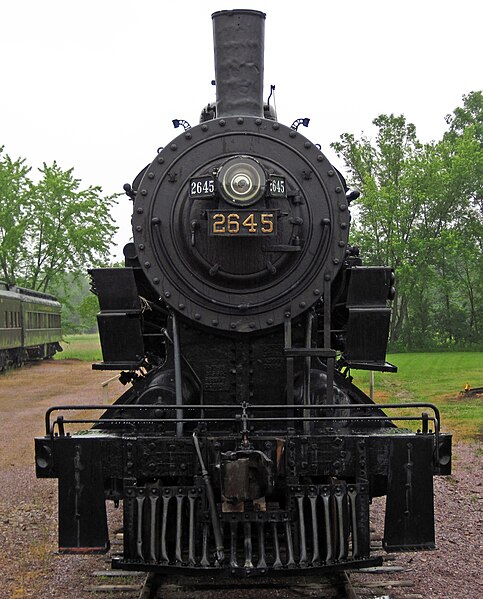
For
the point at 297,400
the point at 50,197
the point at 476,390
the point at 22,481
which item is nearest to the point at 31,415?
the point at 22,481

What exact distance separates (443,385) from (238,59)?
16.4 meters

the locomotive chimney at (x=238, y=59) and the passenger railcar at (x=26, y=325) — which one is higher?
the locomotive chimney at (x=238, y=59)

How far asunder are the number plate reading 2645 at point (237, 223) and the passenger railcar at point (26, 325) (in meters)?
22.4

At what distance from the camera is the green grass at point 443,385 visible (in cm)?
1410

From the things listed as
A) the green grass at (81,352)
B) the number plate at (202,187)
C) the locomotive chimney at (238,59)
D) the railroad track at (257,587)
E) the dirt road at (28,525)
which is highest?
the locomotive chimney at (238,59)

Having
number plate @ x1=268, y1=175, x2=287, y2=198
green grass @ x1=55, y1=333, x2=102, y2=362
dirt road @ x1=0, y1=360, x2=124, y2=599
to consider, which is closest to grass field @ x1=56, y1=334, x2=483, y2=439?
dirt road @ x1=0, y1=360, x2=124, y2=599

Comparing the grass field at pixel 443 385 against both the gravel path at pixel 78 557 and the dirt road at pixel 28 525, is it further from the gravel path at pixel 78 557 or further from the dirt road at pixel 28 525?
the dirt road at pixel 28 525

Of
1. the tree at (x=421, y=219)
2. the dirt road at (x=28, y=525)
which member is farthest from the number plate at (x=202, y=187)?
the tree at (x=421, y=219)

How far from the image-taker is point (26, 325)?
30.4 metres

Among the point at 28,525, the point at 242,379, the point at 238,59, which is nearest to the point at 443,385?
the point at 28,525

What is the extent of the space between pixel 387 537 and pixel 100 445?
1989 mm

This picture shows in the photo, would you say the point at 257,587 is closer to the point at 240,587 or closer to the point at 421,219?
the point at 240,587

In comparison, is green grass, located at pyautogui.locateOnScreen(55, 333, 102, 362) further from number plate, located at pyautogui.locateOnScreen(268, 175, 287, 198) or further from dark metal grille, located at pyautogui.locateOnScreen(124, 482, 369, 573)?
dark metal grille, located at pyautogui.locateOnScreen(124, 482, 369, 573)

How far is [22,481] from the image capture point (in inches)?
375
